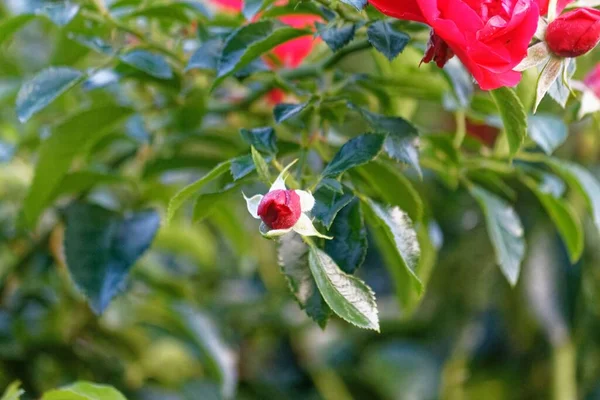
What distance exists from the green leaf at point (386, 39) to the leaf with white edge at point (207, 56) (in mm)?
98

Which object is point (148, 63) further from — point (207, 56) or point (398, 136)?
point (398, 136)

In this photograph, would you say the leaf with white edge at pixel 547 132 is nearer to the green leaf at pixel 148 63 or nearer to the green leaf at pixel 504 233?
the green leaf at pixel 504 233

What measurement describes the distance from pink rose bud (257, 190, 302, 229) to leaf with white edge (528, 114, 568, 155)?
224 millimetres

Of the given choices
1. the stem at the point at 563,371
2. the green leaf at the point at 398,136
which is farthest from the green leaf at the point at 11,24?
the stem at the point at 563,371

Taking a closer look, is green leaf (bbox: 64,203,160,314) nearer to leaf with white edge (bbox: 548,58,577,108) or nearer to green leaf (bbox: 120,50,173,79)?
green leaf (bbox: 120,50,173,79)

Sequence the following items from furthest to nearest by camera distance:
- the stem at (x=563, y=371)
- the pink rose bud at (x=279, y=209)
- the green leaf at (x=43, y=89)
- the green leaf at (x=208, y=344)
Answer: the stem at (x=563, y=371) → the green leaf at (x=208, y=344) → the green leaf at (x=43, y=89) → the pink rose bud at (x=279, y=209)

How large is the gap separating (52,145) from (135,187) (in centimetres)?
10

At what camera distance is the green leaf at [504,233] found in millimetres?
444

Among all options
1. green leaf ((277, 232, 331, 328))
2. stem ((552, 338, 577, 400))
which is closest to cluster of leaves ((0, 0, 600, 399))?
green leaf ((277, 232, 331, 328))

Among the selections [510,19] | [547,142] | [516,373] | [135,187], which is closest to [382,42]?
[510,19]

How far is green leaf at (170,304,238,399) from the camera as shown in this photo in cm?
62

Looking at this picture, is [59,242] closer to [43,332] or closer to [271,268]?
[43,332]

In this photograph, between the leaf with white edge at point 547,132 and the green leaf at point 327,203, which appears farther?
the leaf with white edge at point 547,132

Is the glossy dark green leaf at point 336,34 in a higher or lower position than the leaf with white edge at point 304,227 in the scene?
higher
